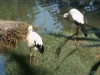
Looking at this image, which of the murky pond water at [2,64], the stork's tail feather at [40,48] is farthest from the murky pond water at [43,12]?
the stork's tail feather at [40,48]

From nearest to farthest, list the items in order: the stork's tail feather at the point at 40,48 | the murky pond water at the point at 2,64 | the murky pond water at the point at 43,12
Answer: the stork's tail feather at the point at 40,48 < the murky pond water at the point at 2,64 < the murky pond water at the point at 43,12

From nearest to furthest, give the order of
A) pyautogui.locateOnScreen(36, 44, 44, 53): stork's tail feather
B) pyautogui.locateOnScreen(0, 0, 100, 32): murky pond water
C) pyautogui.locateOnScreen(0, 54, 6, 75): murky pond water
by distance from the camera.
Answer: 1. pyautogui.locateOnScreen(36, 44, 44, 53): stork's tail feather
2. pyautogui.locateOnScreen(0, 54, 6, 75): murky pond water
3. pyautogui.locateOnScreen(0, 0, 100, 32): murky pond water

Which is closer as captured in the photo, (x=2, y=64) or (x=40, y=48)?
(x=40, y=48)

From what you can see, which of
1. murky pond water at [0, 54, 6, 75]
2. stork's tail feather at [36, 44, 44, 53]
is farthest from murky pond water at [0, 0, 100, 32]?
stork's tail feather at [36, 44, 44, 53]

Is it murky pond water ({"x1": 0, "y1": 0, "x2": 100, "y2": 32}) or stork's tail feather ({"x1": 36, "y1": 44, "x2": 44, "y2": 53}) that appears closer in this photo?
stork's tail feather ({"x1": 36, "y1": 44, "x2": 44, "y2": 53})

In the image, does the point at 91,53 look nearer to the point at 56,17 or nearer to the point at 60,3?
the point at 56,17

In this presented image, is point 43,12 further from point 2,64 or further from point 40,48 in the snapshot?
point 40,48

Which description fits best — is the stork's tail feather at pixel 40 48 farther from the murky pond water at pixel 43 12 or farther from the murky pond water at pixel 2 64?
the murky pond water at pixel 43 12

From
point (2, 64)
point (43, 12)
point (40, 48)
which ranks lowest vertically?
point (43, 12)

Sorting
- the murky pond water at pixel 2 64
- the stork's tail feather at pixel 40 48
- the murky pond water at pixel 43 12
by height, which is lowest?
the murky pond water at pixel 43 12

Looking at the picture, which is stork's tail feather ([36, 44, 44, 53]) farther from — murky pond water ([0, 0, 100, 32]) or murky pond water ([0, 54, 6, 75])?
murky pond water ([0, 0, 100, 32])

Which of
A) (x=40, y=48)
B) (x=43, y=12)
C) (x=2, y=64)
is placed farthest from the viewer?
(x=43, y=12)

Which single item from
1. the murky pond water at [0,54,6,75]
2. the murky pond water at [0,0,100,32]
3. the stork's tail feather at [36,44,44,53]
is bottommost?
the murky pond water at [0,0,100,32]

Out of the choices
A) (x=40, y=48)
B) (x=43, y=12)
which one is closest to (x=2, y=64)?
(x=40, y=48)
